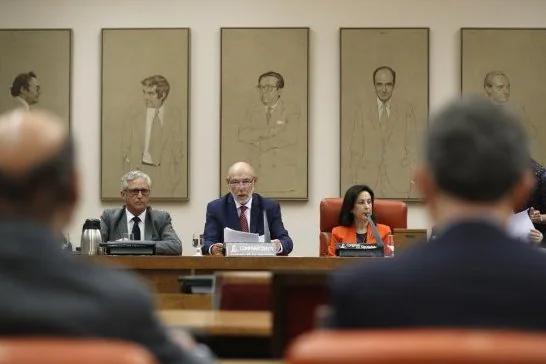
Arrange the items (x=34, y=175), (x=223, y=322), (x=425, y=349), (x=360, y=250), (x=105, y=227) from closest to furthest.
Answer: (x=425, y=349), (x=34, y=175), (x=223, y=322), (x=360, y=250), (x=105, y=227)

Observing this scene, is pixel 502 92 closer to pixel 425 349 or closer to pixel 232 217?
pixel 232 217

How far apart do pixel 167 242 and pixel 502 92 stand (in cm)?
398

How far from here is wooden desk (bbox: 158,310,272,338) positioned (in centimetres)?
245

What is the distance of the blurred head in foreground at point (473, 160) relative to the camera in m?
1.73

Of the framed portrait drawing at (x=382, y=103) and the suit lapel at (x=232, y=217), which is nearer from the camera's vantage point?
the suit lapel at (x=232, y=217)

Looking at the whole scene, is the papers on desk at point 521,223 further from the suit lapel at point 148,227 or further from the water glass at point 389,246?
the suit lapel at point 148,227

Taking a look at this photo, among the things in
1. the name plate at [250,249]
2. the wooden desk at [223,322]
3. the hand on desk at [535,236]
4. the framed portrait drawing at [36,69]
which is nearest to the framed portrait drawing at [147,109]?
the framed portrait drawing at [36,69]

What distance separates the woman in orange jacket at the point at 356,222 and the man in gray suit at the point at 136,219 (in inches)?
51.8

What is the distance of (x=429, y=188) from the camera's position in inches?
71.2

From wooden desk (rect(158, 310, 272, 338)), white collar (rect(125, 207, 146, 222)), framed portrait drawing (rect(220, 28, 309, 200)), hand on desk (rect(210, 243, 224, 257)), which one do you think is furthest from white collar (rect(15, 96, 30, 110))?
wooden desk (rect(158, 310, 272, 338))

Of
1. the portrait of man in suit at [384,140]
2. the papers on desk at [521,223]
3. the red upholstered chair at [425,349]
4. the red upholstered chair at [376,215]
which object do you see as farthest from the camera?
the portrait of man in suit at [384,140]

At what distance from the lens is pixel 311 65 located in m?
9.65

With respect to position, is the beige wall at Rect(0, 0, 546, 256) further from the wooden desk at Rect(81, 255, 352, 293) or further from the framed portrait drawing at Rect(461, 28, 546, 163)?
the wooden desk at Rect(81, 255, 352, 293)

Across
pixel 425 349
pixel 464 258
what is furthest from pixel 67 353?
pixel 464 258
